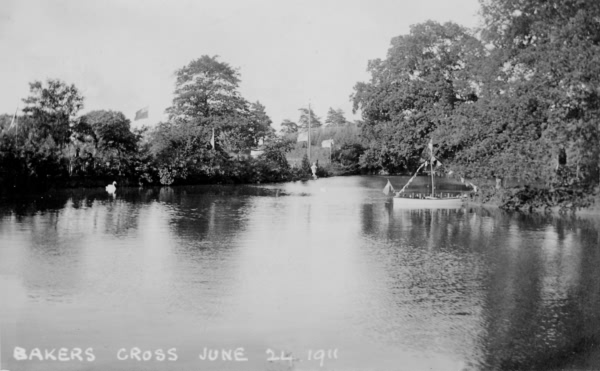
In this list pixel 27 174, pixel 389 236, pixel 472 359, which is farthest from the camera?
pixel 27 174

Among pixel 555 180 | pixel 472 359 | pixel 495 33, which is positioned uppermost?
pixel 495 33

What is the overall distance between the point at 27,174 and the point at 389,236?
28549 millimetres

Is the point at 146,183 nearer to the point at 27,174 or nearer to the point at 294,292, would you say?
the point at 27,174

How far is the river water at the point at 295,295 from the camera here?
357 inches

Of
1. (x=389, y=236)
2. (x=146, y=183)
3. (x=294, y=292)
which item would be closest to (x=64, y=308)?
(x=294, y=292)

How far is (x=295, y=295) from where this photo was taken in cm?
1262

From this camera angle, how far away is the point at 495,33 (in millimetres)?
28266

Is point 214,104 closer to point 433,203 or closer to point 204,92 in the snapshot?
point 204,92

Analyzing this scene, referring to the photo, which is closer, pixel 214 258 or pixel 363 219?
pixel 214 258

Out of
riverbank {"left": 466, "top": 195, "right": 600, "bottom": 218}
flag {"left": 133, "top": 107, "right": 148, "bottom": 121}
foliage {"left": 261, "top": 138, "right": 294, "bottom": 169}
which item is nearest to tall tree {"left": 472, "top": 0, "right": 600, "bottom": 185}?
riverbank {"left": 466, "top": 195, "right": 600, "bottom": 218}

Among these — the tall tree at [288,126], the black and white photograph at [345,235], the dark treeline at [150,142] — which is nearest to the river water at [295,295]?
the black and white photograph at [345,235]

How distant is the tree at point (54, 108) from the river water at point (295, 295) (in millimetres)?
21969

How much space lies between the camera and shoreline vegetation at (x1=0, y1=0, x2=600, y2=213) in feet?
86.8

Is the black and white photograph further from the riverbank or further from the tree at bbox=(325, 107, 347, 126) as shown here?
the tree at bbox=(325, 107, 347, 126)
